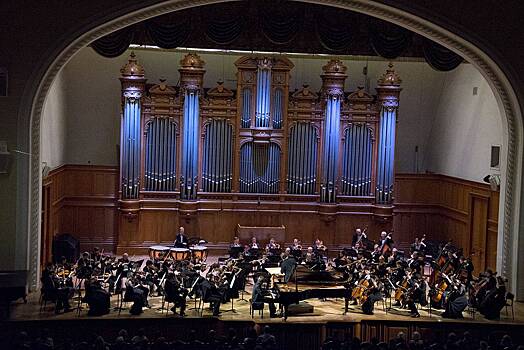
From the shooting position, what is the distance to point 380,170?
60.3 ft

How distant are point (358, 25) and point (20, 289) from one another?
24.5 ft

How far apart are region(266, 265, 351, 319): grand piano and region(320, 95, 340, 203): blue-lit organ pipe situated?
4415mm

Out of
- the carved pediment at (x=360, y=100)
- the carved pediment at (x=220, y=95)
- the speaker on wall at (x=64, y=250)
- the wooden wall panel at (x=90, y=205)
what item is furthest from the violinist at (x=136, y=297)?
the carved pediment at (x=360, y=100)

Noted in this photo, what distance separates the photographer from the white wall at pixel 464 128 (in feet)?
54.4

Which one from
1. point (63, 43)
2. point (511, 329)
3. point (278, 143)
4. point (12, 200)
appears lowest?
point (511, 329)

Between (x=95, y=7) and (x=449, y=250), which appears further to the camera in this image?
(x=449, y=250)

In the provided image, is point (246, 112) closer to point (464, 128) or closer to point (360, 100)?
point (360, 100)

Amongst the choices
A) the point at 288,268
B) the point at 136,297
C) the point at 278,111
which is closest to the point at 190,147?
the point at 278,111

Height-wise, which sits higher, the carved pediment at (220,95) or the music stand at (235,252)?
the carved pediment at (220,95)

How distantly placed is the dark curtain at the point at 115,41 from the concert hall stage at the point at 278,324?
456cm

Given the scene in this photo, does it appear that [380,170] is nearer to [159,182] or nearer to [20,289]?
[159,182]

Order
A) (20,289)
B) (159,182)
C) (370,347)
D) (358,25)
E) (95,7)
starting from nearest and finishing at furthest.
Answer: (370,347) → (20,289) → (95,7) → (358,25) → (159,182)

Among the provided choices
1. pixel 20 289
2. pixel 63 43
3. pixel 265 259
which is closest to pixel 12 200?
pixel 20 289

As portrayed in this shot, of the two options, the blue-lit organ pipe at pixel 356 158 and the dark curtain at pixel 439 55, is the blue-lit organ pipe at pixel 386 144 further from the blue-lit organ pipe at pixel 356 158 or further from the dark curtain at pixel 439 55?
the dark curtain at pixel 439 55
